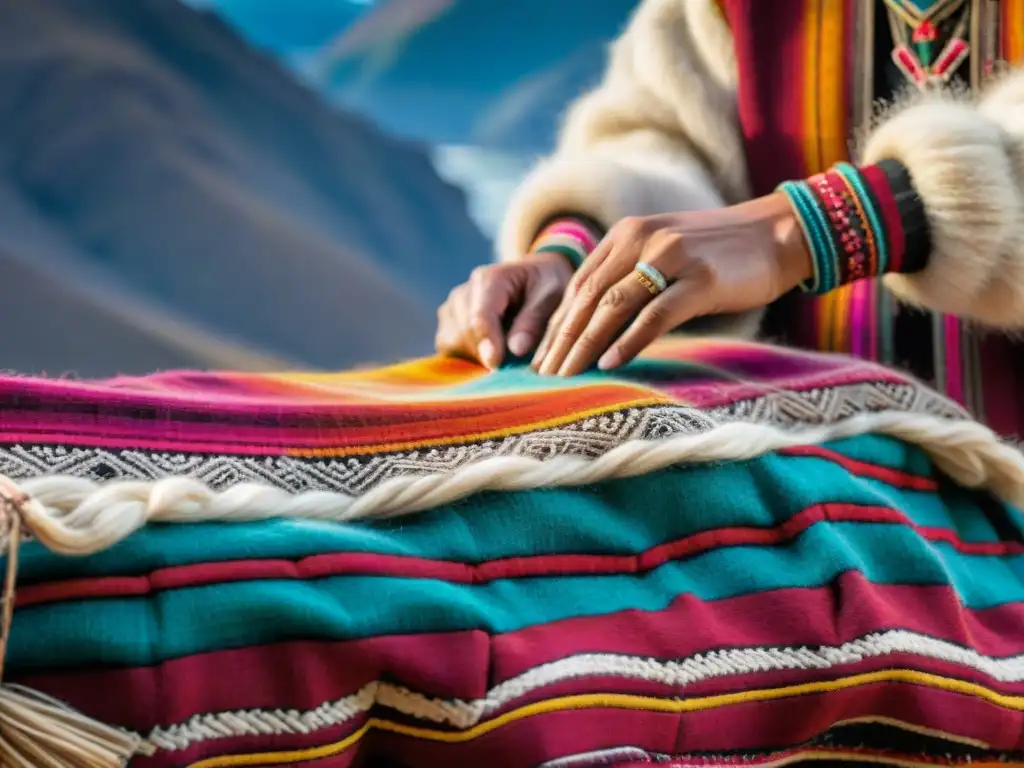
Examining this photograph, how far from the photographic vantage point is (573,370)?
499 millimetres

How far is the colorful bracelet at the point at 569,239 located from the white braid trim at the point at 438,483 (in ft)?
0.77

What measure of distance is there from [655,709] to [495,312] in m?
0.27

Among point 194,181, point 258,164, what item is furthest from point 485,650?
point 258,164

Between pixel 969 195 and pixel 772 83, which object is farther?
pixel 772 83

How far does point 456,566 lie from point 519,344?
22 centimetres

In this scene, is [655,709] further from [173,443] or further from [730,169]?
[730,169]

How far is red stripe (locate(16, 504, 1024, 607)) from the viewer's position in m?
0.29

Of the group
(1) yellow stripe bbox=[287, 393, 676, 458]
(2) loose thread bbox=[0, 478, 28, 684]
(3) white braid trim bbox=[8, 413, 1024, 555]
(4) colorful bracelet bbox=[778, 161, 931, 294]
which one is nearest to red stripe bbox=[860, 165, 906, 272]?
(4) colorful bracelet bbox=[778, 161, 931, 294]

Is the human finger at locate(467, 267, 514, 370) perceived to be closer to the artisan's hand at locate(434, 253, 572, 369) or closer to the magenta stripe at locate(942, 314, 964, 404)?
the artisan's hand at locate(434, 253, 572, 369)

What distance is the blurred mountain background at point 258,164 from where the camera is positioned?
1.63 m

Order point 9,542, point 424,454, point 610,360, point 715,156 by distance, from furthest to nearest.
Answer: point 715,156 → point 610,360 → point 424,454 → point 9,542

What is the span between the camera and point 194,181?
177 cm

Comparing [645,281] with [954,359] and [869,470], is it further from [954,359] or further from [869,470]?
[954,359]

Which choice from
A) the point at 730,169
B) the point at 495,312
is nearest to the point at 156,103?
the point at 730,169
